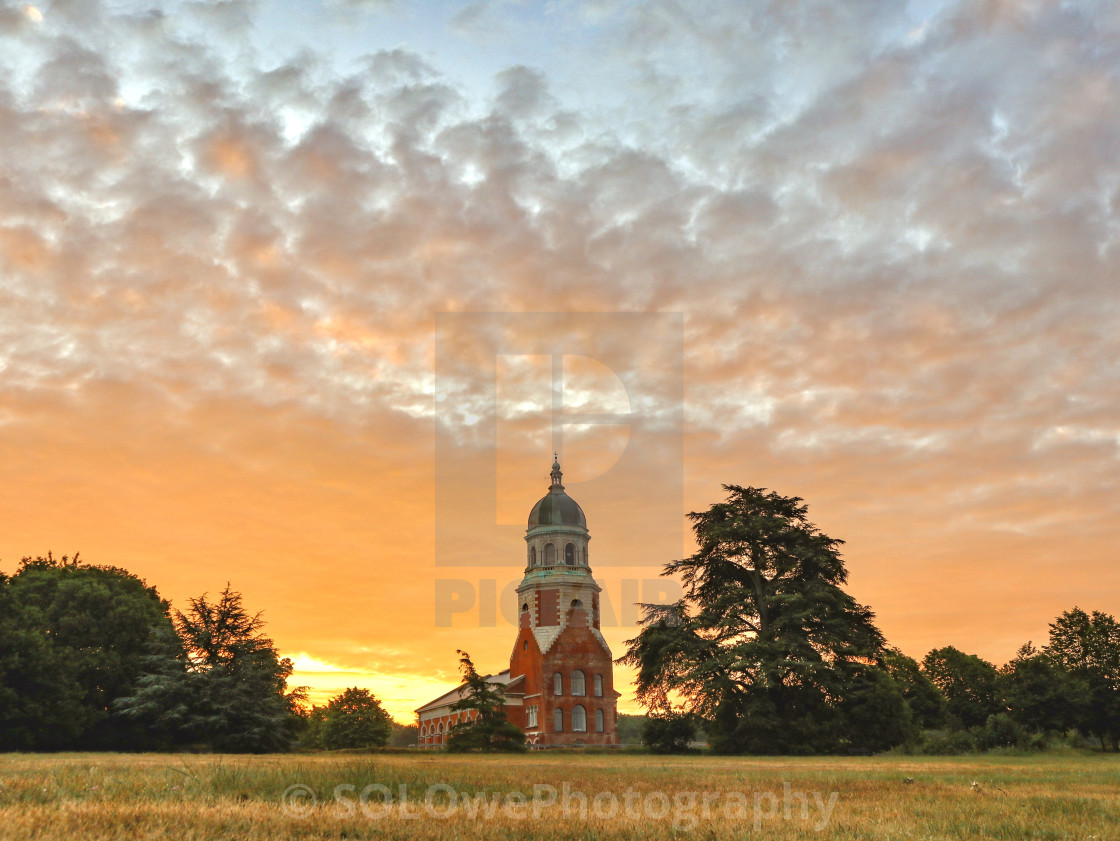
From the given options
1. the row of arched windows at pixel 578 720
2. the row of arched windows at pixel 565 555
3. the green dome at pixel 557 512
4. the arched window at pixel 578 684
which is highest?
the green dome at pixel 557 512

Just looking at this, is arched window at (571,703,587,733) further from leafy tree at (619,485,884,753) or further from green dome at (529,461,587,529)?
leafy tree at (619,485,884,753)

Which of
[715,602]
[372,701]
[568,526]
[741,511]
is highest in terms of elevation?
[568,526]

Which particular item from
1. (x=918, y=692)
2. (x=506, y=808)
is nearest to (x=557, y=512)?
(x=918, y=692)

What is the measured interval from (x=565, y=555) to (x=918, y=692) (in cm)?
3508

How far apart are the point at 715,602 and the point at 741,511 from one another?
483cm

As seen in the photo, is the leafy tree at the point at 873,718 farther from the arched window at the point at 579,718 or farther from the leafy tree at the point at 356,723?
the leafy tree at the point at 356,723

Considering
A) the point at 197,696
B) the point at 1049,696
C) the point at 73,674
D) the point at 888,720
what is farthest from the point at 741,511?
the point at 73,674

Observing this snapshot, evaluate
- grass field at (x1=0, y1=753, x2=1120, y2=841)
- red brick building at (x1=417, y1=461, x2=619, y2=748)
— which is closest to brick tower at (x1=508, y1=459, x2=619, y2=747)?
red brick building at (x1=417, y1=461, x2=619, y2=748)

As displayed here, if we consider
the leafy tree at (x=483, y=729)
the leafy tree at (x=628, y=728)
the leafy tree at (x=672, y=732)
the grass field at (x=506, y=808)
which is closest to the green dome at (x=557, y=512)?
the leafy tree at (x=628, y=728)

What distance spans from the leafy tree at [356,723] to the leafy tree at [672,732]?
54889mm

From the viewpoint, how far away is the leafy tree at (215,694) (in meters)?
39.2

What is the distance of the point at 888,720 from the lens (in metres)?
35.5

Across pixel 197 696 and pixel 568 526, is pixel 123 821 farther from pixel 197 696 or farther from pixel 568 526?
pixel 568 526

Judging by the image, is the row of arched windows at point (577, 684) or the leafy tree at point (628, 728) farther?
the leafy tree at point (628, 728)
